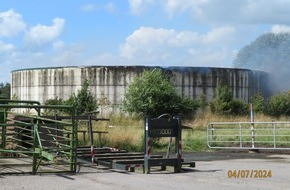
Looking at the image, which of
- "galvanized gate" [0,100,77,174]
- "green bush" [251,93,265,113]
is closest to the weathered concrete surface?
"galvanized gate" [0,100,77,174]

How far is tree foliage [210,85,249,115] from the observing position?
164 ft

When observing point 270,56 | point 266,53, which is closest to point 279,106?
point 270,56

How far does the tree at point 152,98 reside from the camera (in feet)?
145

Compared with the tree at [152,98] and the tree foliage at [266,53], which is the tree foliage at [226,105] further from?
the tree foliage at [266,53]

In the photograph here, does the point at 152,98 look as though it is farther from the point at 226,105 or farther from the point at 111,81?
the point at 226,105

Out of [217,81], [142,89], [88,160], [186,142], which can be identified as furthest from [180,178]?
[217,81]

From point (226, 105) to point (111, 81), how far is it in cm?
1212

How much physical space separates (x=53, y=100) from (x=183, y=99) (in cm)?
1383

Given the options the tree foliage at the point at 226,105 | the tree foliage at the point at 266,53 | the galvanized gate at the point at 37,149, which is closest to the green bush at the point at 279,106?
the tree foliage at the point at 226,105

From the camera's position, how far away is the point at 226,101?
50969 millimetres

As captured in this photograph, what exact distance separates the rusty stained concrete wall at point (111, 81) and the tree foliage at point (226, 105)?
314cm

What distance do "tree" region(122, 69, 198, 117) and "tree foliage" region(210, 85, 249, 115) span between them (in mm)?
5046

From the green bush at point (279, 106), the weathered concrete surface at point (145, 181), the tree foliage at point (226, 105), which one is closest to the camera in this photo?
the weathered concrete surface at point (145, 181)

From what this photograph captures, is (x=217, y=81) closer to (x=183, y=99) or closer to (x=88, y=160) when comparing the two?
(x=183, y=99)
